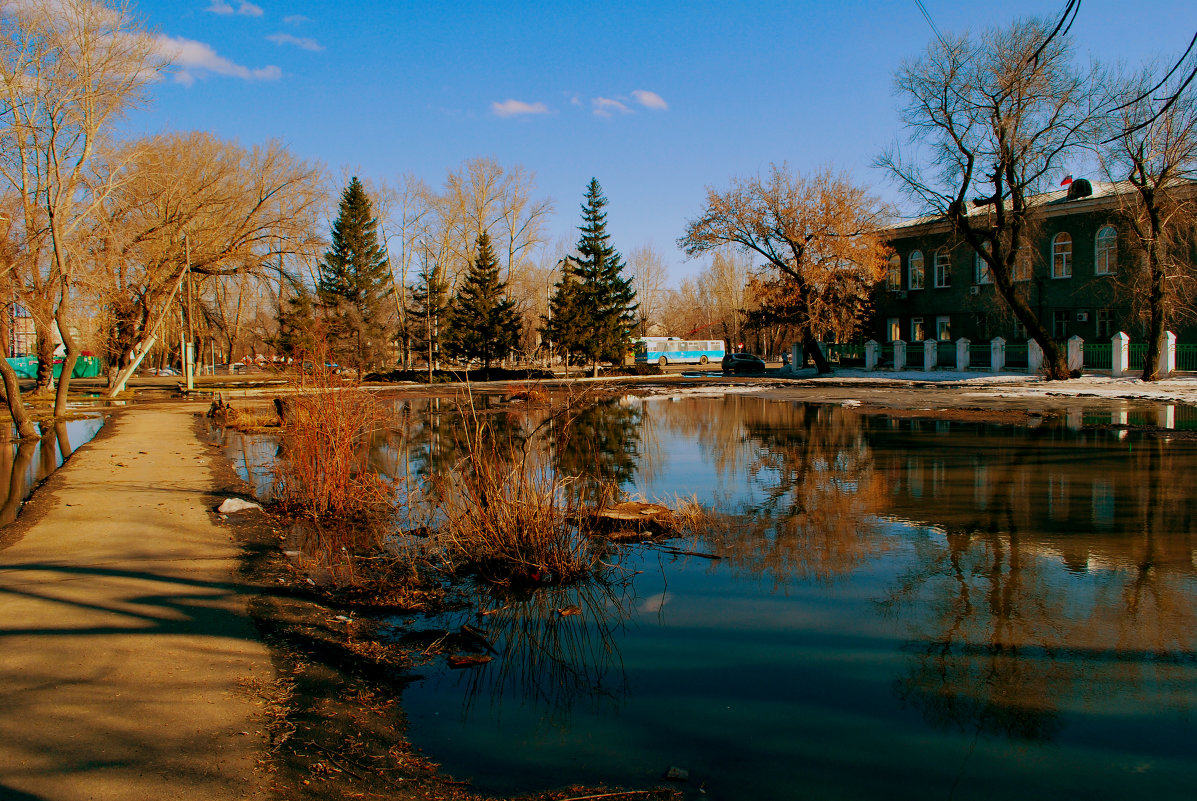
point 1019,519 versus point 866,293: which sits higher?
point 866,293

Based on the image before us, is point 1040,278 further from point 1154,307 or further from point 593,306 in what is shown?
point 593,306

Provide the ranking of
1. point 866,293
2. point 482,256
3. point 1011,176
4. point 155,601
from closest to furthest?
point 155,601 → point 1011,176 → point 866,293 → point 482,256

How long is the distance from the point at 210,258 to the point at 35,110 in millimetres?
18083

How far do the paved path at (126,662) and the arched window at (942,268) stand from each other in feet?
156

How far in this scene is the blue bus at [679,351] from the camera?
85125 mm

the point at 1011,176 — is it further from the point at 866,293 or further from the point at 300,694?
the point at 300,694

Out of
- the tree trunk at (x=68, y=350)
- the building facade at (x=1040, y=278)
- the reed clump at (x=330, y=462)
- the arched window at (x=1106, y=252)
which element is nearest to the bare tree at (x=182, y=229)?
the tree trunk at (x=68, y=350)

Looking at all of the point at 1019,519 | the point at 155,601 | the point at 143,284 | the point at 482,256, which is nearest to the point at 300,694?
the point at 155,601

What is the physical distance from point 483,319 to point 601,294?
8232 mm

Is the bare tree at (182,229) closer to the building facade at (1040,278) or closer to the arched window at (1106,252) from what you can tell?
the building facade at (1040,278)

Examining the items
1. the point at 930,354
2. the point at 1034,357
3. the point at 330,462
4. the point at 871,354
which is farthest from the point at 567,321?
the point at 330,462

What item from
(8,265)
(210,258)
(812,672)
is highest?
(210,258)

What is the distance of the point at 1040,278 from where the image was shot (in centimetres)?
4244

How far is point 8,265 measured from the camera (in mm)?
21953
